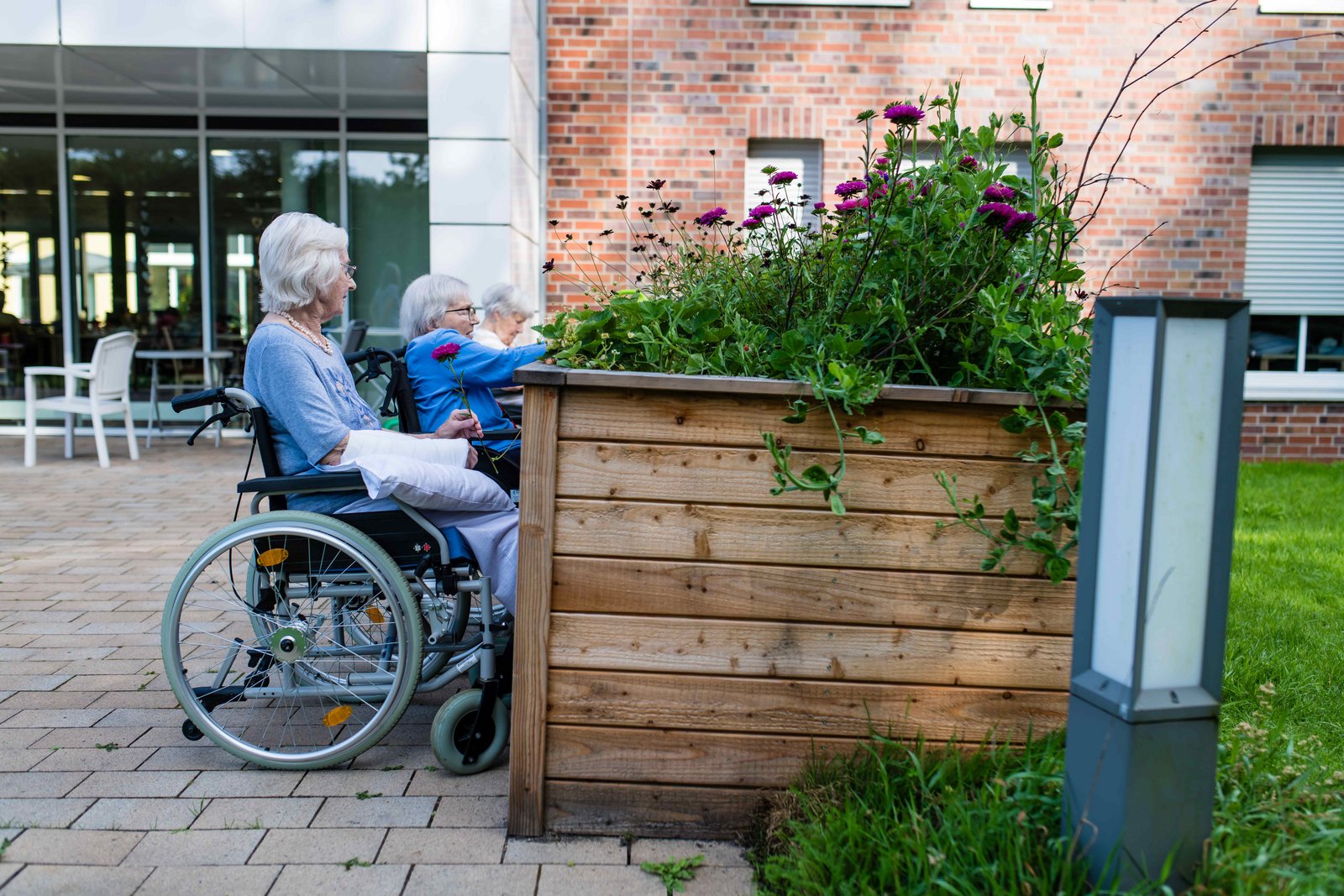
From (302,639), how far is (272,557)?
8.7 inches

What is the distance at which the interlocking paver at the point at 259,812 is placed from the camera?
248cm

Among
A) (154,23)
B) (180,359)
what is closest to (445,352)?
(154,23)

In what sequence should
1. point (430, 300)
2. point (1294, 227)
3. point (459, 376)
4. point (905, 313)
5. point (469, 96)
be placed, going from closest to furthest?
point (905, 313) → point (459, 376) → point (430, 300) → point (469, 96) → point (1294, 227)

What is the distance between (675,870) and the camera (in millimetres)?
2252

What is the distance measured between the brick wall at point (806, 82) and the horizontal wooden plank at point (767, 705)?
21.0 ft

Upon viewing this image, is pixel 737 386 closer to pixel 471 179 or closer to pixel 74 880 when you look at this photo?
pixel 74 880

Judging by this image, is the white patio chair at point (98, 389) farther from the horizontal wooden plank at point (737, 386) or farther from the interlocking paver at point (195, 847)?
the horizontal wooden plank at point (737, 386)

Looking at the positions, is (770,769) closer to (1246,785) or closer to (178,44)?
(1246,785)

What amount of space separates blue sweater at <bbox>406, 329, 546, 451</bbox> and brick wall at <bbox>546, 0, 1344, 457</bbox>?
196 inches

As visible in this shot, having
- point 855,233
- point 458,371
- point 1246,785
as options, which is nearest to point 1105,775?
point 1246,785

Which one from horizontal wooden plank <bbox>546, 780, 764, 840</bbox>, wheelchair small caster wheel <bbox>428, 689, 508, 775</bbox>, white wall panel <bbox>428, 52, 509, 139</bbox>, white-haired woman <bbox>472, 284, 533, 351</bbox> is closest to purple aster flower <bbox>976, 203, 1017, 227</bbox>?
horizontal wooden plank <bbox>546, 780, 764, 840</bbox>

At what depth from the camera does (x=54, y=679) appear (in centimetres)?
351

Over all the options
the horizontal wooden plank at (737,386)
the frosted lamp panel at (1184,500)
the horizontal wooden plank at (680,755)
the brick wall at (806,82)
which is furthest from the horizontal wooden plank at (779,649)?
the brick wall at (806,82)

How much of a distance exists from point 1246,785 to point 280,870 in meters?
1.95
